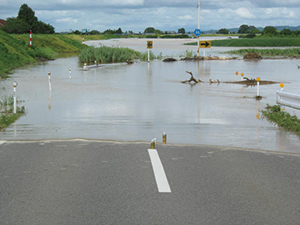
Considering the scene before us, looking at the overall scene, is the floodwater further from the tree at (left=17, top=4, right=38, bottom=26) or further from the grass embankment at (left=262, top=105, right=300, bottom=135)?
the tree at (left=17, top=4, right=38, bottom=26)

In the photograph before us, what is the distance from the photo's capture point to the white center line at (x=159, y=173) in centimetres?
656

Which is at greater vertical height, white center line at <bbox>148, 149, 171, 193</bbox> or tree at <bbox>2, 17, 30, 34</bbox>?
tree at <bbox>2, 17, 30, 34</bbox>

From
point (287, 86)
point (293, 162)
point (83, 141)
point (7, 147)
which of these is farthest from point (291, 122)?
point (287, 86)

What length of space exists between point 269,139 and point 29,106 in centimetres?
815

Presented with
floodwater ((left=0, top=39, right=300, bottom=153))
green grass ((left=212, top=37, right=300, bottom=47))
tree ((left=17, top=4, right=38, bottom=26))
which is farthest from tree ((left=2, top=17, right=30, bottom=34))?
floodwater ((left=0, top=39, right=300, bottom=153))

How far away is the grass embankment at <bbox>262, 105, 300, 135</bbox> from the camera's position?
1195 cm

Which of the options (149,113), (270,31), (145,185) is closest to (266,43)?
(270,31)

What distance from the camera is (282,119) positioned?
42.1 feet

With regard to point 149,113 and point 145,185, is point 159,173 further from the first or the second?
point 149,113

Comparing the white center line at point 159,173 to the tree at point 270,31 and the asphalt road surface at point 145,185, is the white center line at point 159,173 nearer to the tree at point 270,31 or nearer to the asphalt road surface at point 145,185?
the asphalt road surface at point 145,185

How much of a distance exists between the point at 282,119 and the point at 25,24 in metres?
84.0

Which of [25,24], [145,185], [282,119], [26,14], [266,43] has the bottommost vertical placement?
[145,185]

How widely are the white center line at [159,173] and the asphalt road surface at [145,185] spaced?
0.01m

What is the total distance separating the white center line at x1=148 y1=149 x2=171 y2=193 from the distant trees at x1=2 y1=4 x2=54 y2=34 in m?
80.2
